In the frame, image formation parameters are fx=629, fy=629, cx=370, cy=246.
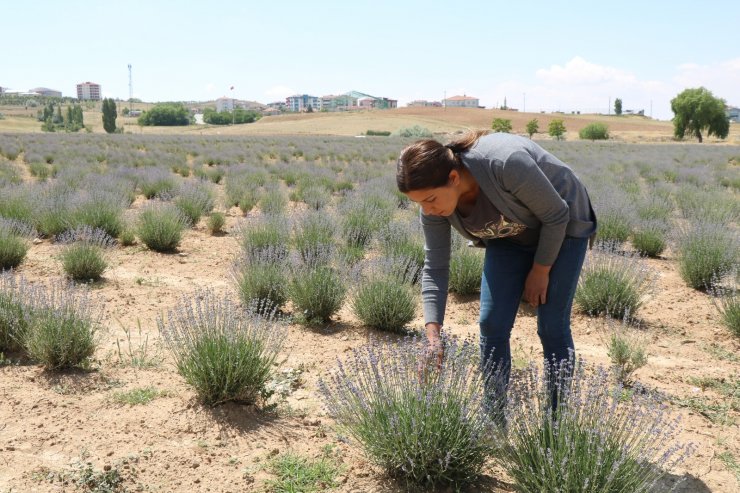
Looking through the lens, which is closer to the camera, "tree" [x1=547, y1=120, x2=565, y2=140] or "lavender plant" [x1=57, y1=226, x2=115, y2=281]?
"lavender plant" [x1=57, y1=226, x2=115, y2=281]

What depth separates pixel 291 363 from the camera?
4383mm

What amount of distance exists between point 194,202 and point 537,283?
8066 mm

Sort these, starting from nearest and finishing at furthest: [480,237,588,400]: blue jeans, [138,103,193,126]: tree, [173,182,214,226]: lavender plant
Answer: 1. [480,237,588,400]: blue jeans
2. [173,182,214,226]: lavender plant
3. [138,103,193,126]: tree

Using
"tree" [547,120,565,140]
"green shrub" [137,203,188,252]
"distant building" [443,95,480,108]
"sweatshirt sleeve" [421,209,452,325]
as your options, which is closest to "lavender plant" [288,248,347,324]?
"sweatshirt sleeve" [421,209,452,325]

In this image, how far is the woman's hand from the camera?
273 centimetres

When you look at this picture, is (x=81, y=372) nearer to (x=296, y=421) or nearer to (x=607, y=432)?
(x=296, y=421)

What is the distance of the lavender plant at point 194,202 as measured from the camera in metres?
9.71

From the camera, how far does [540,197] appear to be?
2.51m

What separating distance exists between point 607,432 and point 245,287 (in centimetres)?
366

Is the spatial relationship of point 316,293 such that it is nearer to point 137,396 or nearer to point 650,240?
Answer: point 137,396

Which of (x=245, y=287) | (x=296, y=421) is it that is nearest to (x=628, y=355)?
(x=296, y=421)

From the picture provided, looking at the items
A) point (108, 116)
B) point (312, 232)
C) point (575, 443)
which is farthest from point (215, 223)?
point (108, 116)

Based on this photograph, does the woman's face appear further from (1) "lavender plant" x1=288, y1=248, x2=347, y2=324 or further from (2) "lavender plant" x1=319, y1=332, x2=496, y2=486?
(1) "lavender plant" x1=288, y1=248, x2=347, y2=324

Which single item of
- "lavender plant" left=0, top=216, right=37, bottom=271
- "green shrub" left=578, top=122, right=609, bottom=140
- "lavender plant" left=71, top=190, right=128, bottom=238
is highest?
"green shrub" left=578, top=122, right=609, bottom=140
